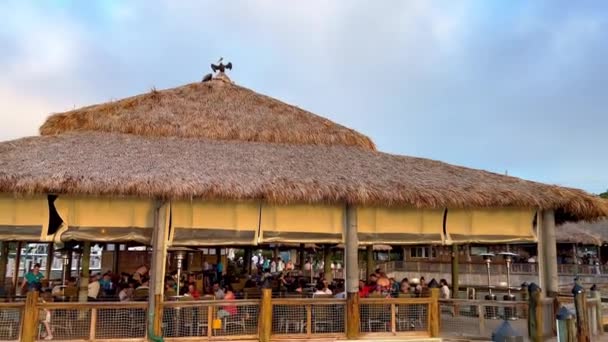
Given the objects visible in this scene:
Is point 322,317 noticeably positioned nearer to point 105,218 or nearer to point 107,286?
point 105,218

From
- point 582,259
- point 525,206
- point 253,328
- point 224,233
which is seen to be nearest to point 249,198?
point 224,233

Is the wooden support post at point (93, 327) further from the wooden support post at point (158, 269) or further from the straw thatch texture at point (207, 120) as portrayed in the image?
the straw thatch texture at point (207, 120)

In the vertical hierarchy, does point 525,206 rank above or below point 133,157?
below

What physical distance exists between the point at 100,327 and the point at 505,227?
8.07 m

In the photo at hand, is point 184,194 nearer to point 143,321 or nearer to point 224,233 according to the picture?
point 224,233

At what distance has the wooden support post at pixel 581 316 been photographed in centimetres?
891

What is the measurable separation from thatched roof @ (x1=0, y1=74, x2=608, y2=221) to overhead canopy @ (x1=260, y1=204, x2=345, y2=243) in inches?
18.8

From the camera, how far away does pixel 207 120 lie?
1338 cm

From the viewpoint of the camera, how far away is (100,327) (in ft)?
28.6

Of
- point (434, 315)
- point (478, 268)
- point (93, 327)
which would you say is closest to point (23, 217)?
point (93, 327)

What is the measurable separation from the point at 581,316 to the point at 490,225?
241 centimetres

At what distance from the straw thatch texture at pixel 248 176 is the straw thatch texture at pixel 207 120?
2.48 ft

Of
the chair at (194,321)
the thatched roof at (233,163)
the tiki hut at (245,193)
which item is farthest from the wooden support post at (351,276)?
the chair at (194,321)

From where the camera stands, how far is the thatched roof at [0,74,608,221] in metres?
8.98
